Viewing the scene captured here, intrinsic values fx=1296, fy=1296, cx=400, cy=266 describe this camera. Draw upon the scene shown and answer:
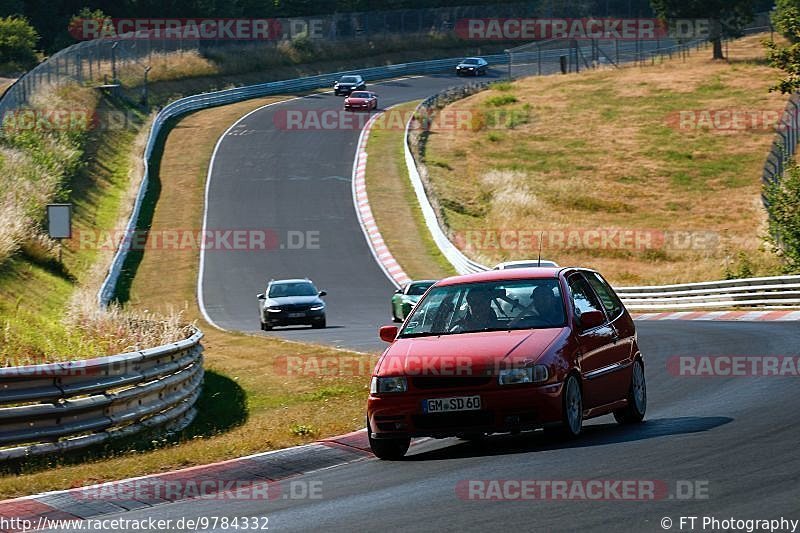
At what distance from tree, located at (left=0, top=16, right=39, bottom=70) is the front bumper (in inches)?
2742

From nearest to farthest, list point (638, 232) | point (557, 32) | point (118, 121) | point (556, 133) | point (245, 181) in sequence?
point (638, 232) → point (245, 181) → point (118, 121) → point (556, 133) → point (557, 32)

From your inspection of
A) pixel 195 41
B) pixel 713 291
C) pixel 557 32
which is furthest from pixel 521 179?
pixel 557 32

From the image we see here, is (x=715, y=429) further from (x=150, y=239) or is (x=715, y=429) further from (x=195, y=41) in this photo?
(x=195, y=41)

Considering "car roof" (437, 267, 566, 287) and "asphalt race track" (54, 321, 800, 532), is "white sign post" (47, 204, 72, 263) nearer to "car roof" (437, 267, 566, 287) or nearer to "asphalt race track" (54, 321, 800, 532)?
"asphalt race track" (54, 321, 800, 532)

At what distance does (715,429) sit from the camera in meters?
11.2

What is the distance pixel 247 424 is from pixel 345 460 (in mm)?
3844

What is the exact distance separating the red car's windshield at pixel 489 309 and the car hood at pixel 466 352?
20 cm

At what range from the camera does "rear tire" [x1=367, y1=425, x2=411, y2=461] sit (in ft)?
36.5
